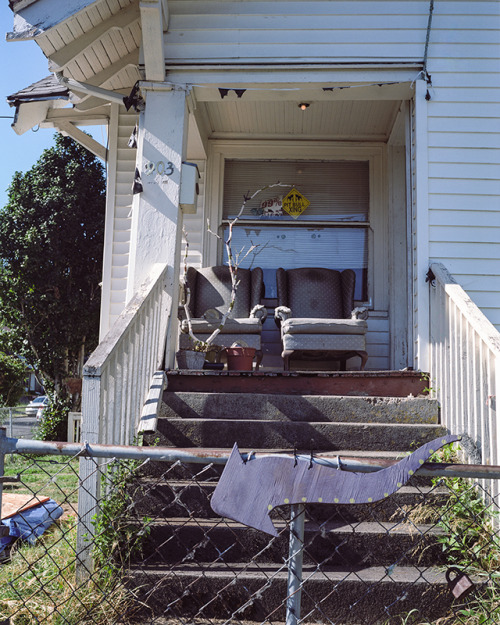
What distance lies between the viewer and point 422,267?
4.36m

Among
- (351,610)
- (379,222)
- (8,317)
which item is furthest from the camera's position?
(8,317)

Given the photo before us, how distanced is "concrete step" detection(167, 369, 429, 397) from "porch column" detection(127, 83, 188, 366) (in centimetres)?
42

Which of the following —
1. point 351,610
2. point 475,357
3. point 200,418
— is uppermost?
point 475,357

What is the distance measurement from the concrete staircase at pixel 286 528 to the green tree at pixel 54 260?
7.90 m

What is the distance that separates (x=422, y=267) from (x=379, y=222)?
2133mm

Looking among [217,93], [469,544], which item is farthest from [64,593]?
[217,93]

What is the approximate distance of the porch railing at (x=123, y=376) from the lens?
8.67ft

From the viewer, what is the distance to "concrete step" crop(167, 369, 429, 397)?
3.93 metres

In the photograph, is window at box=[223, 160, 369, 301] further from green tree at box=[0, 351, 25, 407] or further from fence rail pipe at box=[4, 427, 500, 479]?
green tree at box=[0, 351, 25, 407]

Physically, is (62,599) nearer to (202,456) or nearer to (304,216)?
(202,456)

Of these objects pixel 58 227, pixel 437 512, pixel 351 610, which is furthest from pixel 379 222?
pixel 58 227

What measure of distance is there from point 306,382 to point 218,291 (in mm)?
2251

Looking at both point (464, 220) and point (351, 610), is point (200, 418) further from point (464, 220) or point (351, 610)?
point (464, 220)

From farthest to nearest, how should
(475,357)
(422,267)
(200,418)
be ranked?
(422,267) → (200,418) → (475,357)
